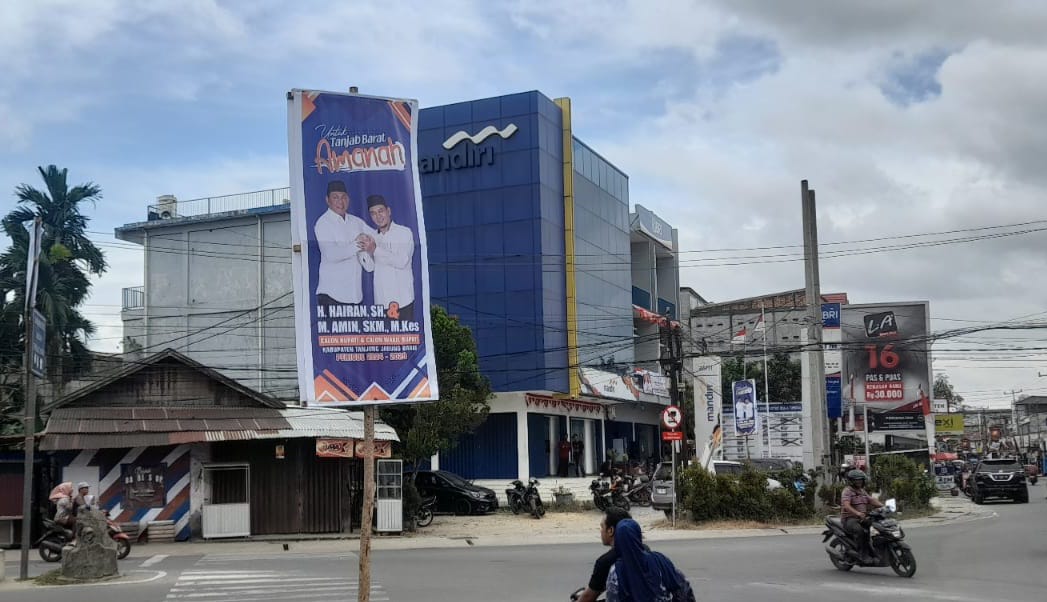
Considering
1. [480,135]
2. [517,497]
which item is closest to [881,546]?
[517,497]

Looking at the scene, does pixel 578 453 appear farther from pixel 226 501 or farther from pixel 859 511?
pixel 859 511

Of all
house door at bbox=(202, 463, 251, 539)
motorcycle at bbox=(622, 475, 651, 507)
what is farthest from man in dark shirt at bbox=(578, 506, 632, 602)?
motorcycle at bbox=(622, 475, 651, 507)

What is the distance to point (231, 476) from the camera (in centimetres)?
2586

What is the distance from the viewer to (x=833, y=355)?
65125 millimetres

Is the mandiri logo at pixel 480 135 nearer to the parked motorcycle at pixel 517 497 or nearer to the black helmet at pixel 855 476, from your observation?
the parked motorcycle at pixel 517 497

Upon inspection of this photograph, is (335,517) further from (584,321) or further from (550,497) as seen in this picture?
(584,321)

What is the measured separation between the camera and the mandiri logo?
1647 inches

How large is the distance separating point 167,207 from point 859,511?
44713mm

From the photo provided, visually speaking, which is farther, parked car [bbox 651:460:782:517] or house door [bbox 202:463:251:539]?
parked car [bbox 651:460:782:517]

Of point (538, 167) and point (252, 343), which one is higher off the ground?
point (538, 167)

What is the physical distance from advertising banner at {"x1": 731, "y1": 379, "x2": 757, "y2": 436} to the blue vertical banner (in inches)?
112

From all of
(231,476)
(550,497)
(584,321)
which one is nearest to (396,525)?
(231,476)

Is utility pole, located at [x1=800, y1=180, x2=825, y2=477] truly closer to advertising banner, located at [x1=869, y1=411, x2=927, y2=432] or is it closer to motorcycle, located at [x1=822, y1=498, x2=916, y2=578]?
motorcycle, located at [x1=822, y1=498, x2=916, y2=578]

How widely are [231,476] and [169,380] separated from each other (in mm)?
3123
